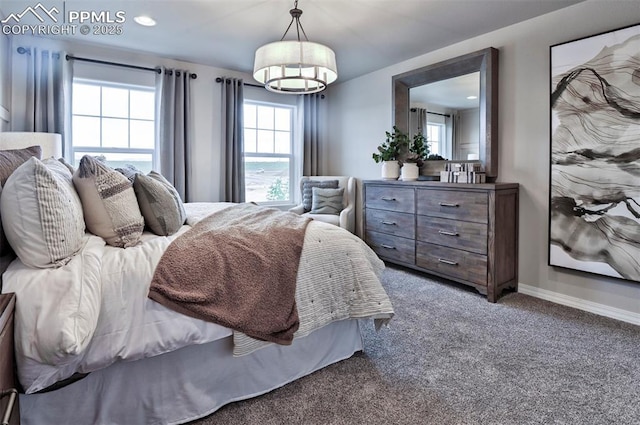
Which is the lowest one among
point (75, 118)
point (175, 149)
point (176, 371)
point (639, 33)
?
point (176, 371)

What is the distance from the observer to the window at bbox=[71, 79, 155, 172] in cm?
388

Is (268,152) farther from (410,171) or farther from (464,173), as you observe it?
(464,173)

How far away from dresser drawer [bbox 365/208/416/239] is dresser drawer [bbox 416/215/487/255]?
105 millimetres

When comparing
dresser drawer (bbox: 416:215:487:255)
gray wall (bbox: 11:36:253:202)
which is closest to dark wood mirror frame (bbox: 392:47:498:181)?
dresser drawer (bbox: 416:215:487:255)

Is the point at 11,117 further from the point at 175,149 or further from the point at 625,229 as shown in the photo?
the point at 625,229

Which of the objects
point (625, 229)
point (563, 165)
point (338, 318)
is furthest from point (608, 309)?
point (338, 318)

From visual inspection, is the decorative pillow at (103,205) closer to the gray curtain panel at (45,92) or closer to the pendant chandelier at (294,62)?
the pendant chandelier at (294,62)

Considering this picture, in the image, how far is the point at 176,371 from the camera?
1.53 meters

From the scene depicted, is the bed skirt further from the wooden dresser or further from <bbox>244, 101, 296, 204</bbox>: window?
<bbox>244, 101, 296, 204</bbox>: window

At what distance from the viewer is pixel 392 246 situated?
3973 millimetres

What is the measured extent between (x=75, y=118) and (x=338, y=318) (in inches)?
146

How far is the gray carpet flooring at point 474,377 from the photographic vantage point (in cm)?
158

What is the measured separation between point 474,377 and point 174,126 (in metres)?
3.93

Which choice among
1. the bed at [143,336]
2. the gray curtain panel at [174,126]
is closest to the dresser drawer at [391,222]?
the bed at [143,336]
